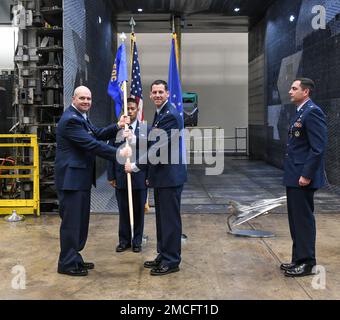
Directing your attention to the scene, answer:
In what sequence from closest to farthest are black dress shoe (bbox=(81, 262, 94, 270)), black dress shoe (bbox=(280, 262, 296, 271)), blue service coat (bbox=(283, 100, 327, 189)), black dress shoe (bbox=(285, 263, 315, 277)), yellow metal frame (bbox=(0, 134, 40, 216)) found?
blue service coat (bbox=(283, 100, 327, 189)), black dress shoe (bbox=(285, 263, 315, 277)), black dress shoe (bbox=(280, 262, 296, 271)), black dress shoe (bbox=(81, 262, 94, 270)), yellow metal frame (bbox=(0, 134, 40, 216))

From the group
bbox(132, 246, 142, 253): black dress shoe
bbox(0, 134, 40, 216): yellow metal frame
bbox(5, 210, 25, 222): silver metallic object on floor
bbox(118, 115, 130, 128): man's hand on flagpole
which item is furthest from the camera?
bbox(0, 134, 40, 216): yellow metal frame

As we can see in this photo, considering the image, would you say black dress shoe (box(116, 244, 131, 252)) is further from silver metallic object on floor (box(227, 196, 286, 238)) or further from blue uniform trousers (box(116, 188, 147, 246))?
silver metallic object on floor (box(227, 196, 286, 238))

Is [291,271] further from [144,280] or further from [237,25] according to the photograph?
[237,25]

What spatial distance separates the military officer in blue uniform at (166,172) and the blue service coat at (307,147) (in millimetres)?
1043

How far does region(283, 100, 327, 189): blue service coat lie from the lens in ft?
13.9

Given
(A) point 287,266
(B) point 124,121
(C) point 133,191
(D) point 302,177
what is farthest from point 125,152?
(A) point 287,266

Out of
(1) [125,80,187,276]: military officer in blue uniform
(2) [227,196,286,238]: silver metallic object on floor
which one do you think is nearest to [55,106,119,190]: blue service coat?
(1) [125,80,187,276]: military officer in blue uniform

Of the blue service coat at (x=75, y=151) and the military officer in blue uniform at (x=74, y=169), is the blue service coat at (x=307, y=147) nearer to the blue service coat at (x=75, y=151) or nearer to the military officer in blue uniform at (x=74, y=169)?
the military officer in blue uniform at (x=74, y=169)

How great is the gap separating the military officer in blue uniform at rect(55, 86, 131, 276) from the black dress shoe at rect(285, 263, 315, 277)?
185 centimetres

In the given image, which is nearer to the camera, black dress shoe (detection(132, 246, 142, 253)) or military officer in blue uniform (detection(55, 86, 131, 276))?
military officer in blue uniform (detection(55, 86, 131, 276))

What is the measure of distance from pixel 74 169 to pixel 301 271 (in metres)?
2.30

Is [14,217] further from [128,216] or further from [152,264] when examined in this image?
[152,264]

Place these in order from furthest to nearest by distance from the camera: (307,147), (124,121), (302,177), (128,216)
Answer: (128,216) < (124,121) < (307,147) < (302,177)

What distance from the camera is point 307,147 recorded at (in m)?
4.39
